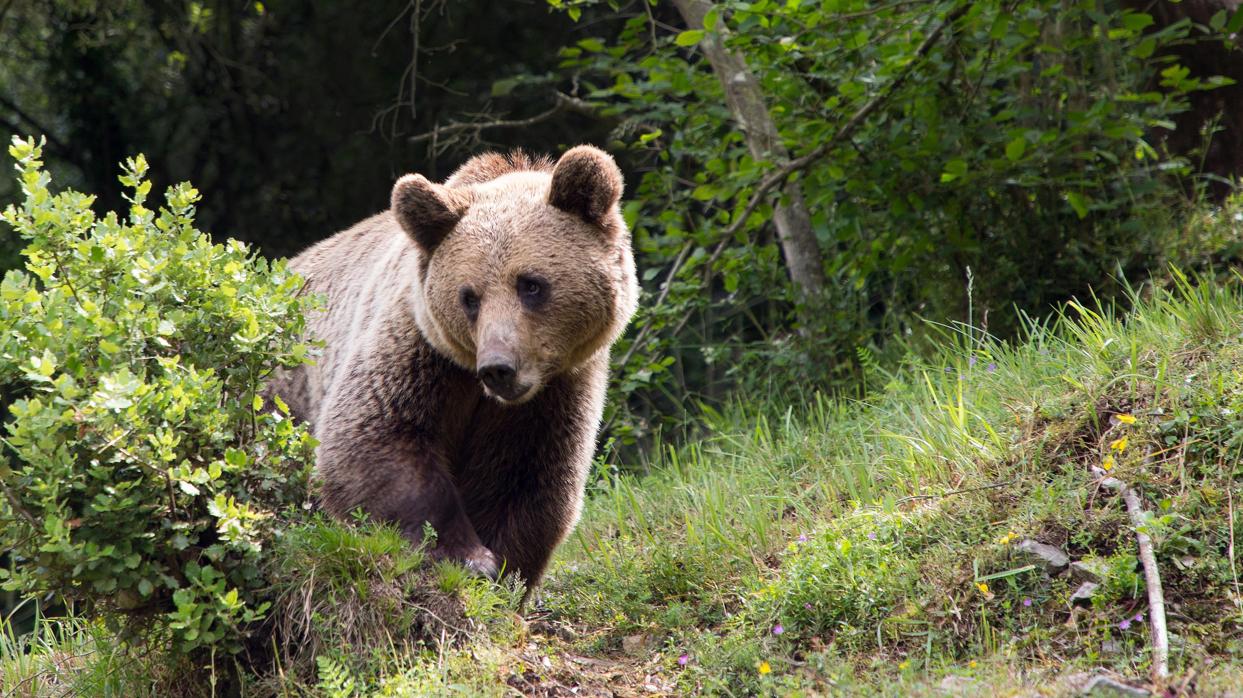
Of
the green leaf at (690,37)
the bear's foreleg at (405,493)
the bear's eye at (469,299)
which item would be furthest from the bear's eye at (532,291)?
the green leaf at (690,37)

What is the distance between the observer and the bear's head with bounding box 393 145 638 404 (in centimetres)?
436

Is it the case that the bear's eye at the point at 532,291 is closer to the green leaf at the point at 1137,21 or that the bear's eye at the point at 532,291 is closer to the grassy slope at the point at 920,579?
the grassy slope at the point at 920,579

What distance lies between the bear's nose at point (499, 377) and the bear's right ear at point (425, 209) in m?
0.71

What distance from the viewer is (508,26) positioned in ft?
33.3

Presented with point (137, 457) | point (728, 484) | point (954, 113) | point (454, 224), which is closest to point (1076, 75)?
point (954, 113)

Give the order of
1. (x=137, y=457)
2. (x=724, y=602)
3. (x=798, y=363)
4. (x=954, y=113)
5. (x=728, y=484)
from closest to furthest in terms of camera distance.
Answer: (x=137, y=457) → (x=724, y=602) → (x=728, y=484) → (x=954, y=113) → (x=798, y=363)

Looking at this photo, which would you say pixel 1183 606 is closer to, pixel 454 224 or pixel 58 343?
pixel 454 224

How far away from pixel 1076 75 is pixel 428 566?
202 inches

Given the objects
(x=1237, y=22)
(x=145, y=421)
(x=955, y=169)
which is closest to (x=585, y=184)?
(x=145, y=421)

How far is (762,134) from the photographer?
6465 millimetres

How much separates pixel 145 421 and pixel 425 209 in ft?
4.65

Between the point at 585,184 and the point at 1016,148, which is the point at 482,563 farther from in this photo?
the point at 1016,148

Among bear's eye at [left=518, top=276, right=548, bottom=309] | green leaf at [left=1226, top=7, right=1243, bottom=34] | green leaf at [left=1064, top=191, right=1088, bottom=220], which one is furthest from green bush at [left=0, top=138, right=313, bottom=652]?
green leaf at [left=1226, top=7, right=1243, bottom=34]

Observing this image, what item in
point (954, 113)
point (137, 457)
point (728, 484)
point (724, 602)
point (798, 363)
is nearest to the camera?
point (137, 457)
